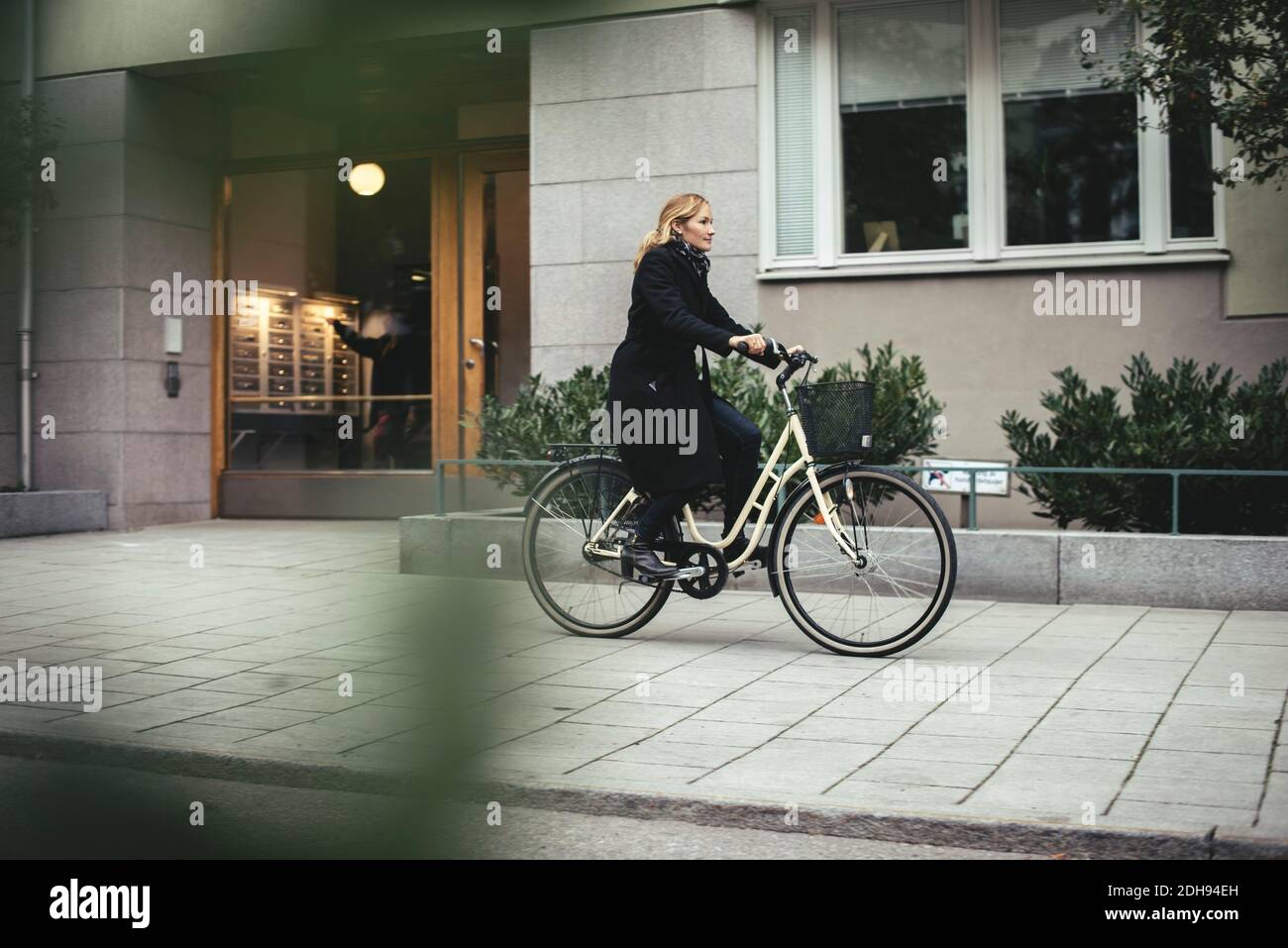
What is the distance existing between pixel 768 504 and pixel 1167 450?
9.08 feet

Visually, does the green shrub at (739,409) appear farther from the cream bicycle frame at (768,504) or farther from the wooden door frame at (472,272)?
the wooden door frame at (472,272)

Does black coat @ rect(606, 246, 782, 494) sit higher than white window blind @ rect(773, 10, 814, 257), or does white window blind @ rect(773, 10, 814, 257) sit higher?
white window blind @ rect(773, 10, 814, 257)

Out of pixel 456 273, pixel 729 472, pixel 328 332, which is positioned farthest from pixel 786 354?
pixel 328 332

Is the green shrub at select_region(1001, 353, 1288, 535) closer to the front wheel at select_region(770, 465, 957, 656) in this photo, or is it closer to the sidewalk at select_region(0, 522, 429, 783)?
the front wheel at select_region(770, 465, 957, 656)

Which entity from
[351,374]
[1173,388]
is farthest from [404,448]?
[1173,388]

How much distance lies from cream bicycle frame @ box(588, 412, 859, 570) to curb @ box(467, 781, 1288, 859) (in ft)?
7.58

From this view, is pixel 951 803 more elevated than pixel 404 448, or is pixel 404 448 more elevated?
pixel 404 448

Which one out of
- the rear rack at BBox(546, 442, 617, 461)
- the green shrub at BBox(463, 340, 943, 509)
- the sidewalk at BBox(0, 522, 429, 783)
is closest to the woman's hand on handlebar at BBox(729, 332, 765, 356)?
the rear rack at BBox(546, 442, 617, 461)

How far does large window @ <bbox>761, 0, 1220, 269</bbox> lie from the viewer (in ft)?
33.1

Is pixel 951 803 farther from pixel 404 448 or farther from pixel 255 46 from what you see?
pixel 404 448

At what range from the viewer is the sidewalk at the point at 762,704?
127 cm

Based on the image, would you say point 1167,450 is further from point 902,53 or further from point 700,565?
point 902,53

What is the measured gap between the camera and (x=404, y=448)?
13.3 meters
